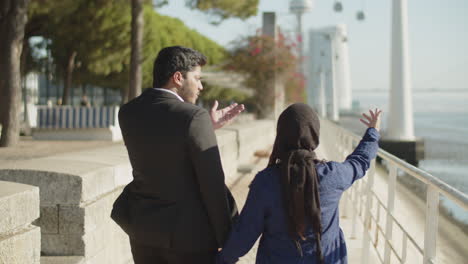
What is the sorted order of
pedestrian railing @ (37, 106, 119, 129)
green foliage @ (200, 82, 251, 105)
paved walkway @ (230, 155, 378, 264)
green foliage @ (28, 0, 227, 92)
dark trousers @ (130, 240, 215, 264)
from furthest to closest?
green foliage @ (200, 82, 251, 105) < green foliage @ (28, 0, 227, 92) < pedestrian railing @ (37, 106, 119, 129) < paved walkway @ (230, 155, 378, 264) < dark trousers @ (130, 240, 215, 264)

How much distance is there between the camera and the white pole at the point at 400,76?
95.8ft

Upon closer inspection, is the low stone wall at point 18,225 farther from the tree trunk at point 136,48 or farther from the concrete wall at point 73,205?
the tree trunk at point 136,48

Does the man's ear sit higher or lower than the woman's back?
higher

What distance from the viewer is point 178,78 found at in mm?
2711

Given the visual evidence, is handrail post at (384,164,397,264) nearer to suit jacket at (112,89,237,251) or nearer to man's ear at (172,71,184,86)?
suit jacket at (112,89,237,251)

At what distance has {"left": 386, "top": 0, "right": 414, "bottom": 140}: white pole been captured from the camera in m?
29.2

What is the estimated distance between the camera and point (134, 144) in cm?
269

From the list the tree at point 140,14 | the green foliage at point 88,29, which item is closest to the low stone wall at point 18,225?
the tree at point 140,14

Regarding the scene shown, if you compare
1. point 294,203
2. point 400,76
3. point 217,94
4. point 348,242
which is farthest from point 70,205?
point 217,94

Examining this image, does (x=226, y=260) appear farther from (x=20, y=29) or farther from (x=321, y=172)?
(x=20, y=29)

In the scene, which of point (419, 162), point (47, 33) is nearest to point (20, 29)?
point (47, 33)

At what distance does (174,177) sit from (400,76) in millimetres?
27882

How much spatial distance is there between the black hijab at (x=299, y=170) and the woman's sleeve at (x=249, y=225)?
10 centimetres

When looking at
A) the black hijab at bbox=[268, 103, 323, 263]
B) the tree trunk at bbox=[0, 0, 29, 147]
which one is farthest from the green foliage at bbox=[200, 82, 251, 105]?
the black hijab at bbox=[268, 103, 323, 263]
